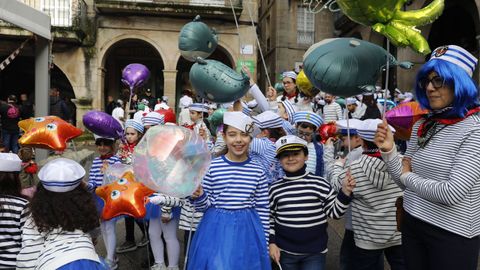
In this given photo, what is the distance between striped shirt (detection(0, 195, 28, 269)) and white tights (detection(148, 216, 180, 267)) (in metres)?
1.61

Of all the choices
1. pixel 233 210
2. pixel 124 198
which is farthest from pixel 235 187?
pixel 124 198

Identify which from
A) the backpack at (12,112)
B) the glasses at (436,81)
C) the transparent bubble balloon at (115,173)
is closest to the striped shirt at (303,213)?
the glasses at (436,81)

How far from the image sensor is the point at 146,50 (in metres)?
18.7

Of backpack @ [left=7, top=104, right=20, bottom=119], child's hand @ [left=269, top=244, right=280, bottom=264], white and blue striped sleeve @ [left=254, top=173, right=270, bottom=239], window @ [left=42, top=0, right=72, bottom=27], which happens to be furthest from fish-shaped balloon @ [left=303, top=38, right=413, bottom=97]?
window @ [left=42, top=0, right=72, bottom=27]

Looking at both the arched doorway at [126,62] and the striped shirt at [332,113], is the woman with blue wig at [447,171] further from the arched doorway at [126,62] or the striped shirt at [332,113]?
the arched doorway at [126,62]

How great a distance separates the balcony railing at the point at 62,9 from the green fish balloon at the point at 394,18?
14.2 meters

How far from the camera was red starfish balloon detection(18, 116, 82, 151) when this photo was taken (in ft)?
12.6

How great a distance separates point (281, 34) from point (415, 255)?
20.9 metres

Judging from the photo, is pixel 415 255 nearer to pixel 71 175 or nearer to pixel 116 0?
pixel 71 175

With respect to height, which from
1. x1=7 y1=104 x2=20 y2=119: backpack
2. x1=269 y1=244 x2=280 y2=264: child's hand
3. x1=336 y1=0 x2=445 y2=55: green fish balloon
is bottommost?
x1=269 y1=244 x2=280 y2=264: child's hand

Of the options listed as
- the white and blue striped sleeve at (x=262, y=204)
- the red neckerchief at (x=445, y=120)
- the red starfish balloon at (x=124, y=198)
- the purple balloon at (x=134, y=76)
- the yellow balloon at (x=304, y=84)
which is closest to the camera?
the red neckerchief at (x=445, y=120)

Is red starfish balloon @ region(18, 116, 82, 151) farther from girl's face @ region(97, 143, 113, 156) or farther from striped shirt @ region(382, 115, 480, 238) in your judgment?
striped shirt @ region(382, 115, 480, 238)

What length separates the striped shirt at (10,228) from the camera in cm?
250

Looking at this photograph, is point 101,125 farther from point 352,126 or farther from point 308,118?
point 352,126
